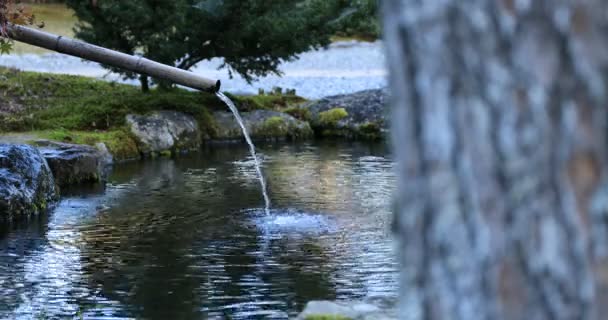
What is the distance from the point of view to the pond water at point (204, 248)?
23.2ft

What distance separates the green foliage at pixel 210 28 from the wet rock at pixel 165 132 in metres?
1.01

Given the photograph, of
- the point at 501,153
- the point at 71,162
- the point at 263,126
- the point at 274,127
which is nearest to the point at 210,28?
the point at 263,126

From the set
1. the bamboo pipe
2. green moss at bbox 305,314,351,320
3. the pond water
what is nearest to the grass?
the pond water

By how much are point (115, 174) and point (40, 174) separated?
8.88 feet

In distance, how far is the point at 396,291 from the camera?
7.12m

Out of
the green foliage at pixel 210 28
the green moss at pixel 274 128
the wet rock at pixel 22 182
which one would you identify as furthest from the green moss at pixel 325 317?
the green moss at pixel 274 128

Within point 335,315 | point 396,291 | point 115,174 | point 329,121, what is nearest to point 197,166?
point 115,174

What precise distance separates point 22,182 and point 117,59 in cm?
171

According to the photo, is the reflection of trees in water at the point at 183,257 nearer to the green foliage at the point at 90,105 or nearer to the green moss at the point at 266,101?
the green foliage at the point at 90,105

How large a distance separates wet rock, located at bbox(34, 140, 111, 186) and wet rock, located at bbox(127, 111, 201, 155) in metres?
2.51

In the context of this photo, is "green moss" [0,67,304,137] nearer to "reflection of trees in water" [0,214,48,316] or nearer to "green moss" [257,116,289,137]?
"green moss" [257,116,289,137]

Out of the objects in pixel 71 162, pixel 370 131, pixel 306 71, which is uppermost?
pixel 306 71

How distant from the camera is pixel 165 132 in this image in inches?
632

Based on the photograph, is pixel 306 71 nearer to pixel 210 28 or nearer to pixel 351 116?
pixel 351 116
